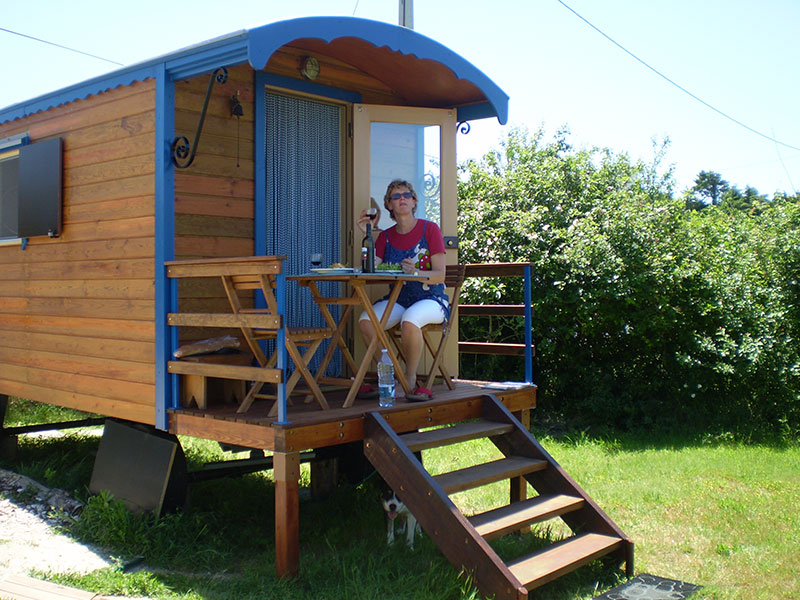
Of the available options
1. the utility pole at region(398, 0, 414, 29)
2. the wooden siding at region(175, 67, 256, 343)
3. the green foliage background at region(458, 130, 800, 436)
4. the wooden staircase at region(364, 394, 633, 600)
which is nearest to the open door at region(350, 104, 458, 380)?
the wooden siding at region(175, 67, 256, 343)

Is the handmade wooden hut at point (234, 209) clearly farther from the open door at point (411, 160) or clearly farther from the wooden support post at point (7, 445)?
the wooden support post at point (7, 445)

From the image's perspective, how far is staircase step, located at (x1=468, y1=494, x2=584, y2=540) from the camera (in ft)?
11.9

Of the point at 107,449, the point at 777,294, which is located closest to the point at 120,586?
the point at 107,449

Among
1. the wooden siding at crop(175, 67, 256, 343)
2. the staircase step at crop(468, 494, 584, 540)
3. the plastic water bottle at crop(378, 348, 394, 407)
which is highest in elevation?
the wooden siding at crop(175, 67, 256, 343)

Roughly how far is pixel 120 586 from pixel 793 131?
22.7 metres

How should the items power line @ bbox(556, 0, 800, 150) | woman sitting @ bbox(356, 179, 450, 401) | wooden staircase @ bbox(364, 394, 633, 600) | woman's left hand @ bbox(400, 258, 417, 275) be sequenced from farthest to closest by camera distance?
power line @ bbox(556, 0, 800, 150) → woman sitting @ bbox(356, 179, 450, 401) → woman's left hand @ bbox(400, 258, 417, 275) → wooden staircase @ bbox(364, 394, 633, 600)

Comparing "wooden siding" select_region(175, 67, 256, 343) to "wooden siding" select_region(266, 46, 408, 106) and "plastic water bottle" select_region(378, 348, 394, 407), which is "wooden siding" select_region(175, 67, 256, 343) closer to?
"wooden siding" select_region(266, 46, 408, 106)

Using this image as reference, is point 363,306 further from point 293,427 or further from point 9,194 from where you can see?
point 9,194

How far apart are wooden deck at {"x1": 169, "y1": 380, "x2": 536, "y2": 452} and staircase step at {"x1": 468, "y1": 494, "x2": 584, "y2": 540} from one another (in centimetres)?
73

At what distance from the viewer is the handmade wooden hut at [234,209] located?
394 cm

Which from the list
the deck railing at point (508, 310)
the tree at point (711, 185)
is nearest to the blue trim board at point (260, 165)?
the deck railing at point (508, 310)

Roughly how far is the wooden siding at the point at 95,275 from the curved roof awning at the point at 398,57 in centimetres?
98

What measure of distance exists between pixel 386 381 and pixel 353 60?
2431 millimetres

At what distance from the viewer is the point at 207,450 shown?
24.4 feet
